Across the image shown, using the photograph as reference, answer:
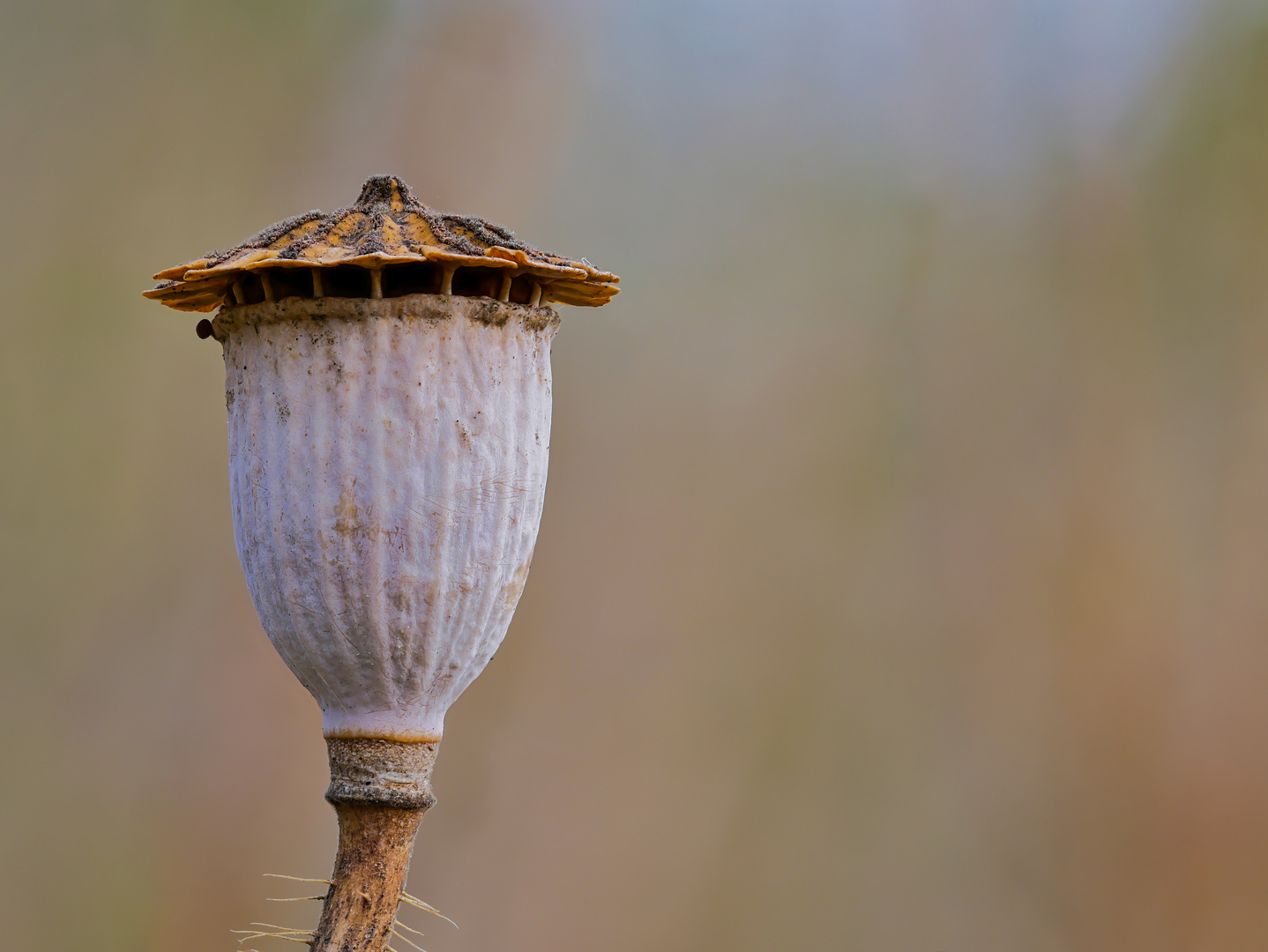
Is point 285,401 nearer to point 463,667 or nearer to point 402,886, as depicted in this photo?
point 463,667

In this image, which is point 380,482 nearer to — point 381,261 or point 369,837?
point 381,261

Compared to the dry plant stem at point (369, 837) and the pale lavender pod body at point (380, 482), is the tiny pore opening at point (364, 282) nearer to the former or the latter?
the pale lavender pod body at point (380, 482)

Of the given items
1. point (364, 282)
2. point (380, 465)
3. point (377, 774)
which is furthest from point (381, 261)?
point (377, 774)

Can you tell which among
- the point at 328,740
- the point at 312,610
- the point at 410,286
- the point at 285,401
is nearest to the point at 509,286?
the point at 410,286

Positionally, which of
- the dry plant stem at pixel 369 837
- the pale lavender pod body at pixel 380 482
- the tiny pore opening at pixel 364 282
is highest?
the tiny pore opening at pixel 364 282

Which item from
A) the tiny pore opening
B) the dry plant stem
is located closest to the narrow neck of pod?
the dry plant stem

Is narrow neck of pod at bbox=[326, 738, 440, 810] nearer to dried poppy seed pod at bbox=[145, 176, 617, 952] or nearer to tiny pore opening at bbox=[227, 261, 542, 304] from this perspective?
dried poppy seed pod at bbox=[145, 176, 617, 952]

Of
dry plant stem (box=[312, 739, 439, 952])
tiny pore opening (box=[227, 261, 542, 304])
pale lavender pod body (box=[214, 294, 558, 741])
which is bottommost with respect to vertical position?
dry plant stem (box=[312, 739, 439, 952])

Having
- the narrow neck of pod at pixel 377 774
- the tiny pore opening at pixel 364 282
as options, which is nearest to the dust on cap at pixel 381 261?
the tiny pore opening at pixel 364 282
